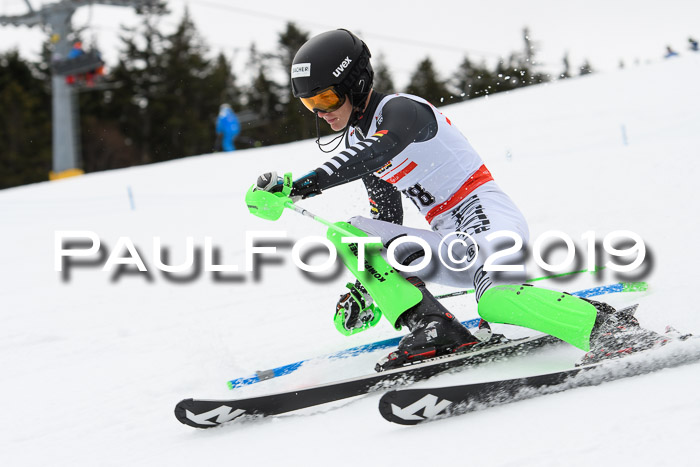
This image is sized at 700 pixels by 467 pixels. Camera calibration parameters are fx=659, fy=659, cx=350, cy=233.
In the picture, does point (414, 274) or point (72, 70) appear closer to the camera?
point (414, 274)

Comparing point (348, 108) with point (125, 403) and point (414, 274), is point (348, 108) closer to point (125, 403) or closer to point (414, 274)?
point (414, 274)

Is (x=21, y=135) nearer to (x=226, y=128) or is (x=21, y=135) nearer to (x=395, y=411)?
(x=226, y=128)

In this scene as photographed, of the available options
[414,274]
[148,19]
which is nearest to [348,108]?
[414,274]

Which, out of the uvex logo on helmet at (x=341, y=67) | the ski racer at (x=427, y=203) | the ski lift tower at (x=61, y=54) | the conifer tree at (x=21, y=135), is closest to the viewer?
the ski racer at (x=427, y=203)

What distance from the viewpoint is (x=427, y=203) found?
3242mm

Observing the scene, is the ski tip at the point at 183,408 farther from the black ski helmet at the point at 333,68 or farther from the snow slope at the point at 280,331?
the black ski helmet at the point at 333,68

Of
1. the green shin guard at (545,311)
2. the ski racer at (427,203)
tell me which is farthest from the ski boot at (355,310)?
the green shin guard at (545,311)

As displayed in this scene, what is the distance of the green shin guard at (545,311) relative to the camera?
105 inches

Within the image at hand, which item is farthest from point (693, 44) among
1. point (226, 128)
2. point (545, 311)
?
point (545, 311)

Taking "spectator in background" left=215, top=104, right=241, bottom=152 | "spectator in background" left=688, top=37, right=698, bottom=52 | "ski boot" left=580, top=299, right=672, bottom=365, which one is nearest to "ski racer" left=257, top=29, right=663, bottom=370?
"ski boot" left=580, top=299, right=672, bottom=365

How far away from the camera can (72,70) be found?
20.9 metres

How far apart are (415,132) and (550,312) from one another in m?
0.96

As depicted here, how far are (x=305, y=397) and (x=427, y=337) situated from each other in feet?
1.91

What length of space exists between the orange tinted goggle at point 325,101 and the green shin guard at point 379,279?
1.82 feet
